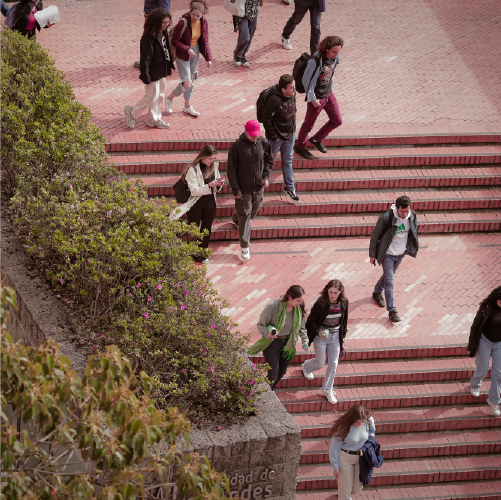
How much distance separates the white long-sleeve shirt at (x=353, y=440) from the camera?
7.98 m

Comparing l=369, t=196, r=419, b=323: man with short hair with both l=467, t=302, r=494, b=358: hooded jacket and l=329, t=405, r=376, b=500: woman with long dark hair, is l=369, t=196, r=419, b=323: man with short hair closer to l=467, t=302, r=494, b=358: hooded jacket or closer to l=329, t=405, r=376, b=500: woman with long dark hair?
l=467, t=302, r=494, b=358: hooded jacket

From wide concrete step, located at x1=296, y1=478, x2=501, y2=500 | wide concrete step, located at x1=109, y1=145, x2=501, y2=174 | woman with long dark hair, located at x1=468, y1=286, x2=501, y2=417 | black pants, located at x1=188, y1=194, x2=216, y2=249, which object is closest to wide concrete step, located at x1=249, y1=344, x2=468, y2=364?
woman with long dark hair, located at x1=468, y1=286, x2=501, y2=417

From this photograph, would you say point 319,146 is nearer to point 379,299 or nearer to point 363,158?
point 363,158

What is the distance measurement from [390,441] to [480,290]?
7.93 feet

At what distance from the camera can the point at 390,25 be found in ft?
50.9

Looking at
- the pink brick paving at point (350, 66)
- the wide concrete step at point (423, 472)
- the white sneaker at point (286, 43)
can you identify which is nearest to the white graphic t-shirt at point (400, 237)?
the wide concrete step at point (423, 472)

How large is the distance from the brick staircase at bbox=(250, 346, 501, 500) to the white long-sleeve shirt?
4.36 feet

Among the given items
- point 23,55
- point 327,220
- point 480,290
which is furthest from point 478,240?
point 23,55

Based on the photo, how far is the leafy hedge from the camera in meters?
7.16

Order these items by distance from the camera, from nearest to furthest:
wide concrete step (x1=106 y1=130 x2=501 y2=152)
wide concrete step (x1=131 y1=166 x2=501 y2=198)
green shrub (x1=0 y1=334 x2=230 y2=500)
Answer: green shrub (x1=0 y1=334 x2=230 y2=500) → wide concrete step (x1=106 y1=130 x2=501 y2=152) → wide concrete step (x1=131 y1=166 x2=501 y2=198)

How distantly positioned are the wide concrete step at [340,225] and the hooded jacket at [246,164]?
1.00 m

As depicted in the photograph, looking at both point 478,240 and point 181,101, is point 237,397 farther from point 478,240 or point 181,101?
point 181,101

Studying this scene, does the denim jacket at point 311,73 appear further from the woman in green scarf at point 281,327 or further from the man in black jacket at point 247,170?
the woman in green scarf at point 281,327

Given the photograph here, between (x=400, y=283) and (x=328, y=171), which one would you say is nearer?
(x=400, y=283)
